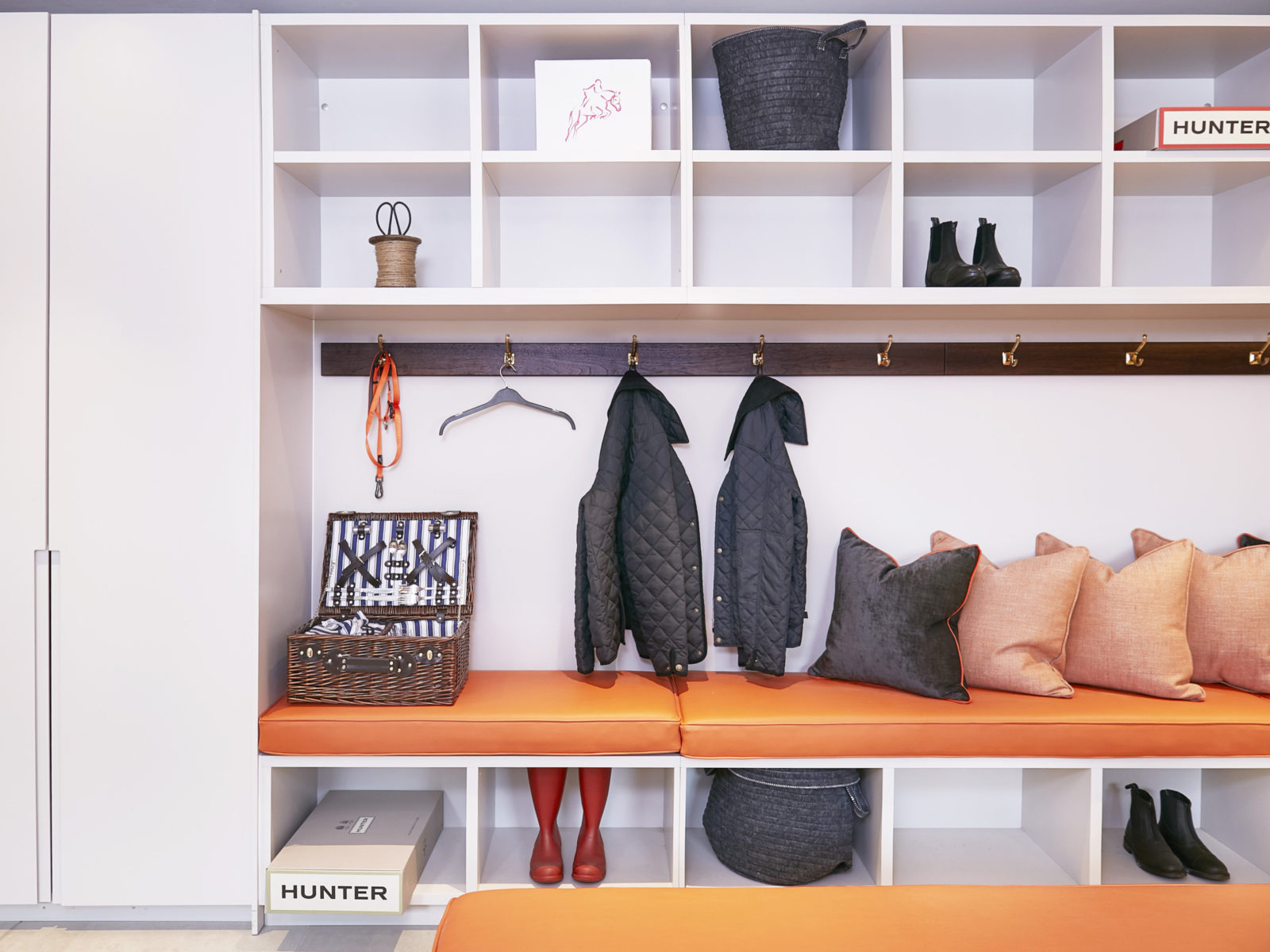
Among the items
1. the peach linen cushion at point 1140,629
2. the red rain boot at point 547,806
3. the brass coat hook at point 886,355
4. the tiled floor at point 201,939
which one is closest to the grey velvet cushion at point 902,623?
the peach linen cushion at point 1140,629

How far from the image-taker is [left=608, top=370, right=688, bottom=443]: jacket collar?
249cm

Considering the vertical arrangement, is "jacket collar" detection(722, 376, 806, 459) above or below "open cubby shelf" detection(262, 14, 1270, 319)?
below

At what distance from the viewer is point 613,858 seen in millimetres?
2416

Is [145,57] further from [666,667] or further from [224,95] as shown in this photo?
[666,667]

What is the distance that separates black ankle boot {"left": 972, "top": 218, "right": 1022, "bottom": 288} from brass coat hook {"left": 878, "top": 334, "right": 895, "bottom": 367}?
1.02 ft

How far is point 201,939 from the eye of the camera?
85.6 inches

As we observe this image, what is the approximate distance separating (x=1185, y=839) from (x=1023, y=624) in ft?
2.42

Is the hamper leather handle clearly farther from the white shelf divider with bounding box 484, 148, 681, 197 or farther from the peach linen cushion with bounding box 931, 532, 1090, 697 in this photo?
the peach linen cushion with bounding box 931, 532, 1090, 697

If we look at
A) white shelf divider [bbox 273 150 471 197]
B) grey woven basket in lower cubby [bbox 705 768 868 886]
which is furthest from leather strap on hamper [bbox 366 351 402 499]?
grey woven basket in lower cubby [bbox 705 768 868 886]

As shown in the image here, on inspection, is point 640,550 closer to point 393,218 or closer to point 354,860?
point 354,860

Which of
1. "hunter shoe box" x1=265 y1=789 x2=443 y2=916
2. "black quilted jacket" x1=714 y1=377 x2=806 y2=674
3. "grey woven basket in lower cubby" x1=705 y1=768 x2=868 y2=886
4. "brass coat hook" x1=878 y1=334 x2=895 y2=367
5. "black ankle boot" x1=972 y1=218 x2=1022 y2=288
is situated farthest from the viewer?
"brass coat hook" x1=878 y1=334 x2=895 y2=367

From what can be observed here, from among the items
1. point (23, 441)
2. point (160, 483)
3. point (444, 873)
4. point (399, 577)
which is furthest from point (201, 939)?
point (23, 441)

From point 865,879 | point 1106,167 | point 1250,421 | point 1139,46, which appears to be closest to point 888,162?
point 1106,167

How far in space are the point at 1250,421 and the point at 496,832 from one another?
104 inches
